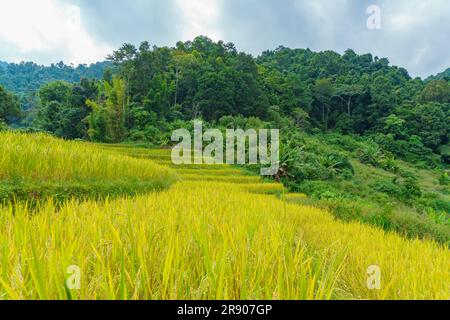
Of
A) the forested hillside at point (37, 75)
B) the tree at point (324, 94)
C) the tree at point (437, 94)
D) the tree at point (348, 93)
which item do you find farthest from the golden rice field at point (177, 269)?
the forested hillside at point (37, 75)

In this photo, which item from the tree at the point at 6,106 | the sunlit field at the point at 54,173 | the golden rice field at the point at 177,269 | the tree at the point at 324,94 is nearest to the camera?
the golden rice field at the point at 177,269

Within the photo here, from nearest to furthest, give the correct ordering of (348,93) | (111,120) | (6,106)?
(111,120), (6,106), (348,93)

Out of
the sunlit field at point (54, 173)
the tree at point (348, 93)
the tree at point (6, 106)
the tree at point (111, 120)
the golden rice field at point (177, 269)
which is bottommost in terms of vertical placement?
the golden rice field at point (177, 269)

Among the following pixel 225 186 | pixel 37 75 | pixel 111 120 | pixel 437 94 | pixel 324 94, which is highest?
pixel 37 75

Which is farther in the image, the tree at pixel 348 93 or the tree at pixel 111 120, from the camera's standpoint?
the tree at pixel 348 93

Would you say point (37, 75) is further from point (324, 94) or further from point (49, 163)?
point (49, 163)

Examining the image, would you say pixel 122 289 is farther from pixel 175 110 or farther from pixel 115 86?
pixel 175 110

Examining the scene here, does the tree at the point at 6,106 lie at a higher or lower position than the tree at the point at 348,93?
lower

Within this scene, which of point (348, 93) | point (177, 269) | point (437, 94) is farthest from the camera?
Answer: point (437, 94)

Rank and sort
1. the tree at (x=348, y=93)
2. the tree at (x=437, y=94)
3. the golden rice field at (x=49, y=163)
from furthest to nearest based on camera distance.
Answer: the tree at (x=437, y=94) → the tree at (x=348, y=93) → the golden rice field at (x=49, y=163)

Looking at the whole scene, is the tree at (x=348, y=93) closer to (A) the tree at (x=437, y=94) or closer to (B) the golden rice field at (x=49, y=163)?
(A) the tree at (x=437, y=94)

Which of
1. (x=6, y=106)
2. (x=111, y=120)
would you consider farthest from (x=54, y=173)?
(x=6, y=106)

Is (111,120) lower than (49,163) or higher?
higher
